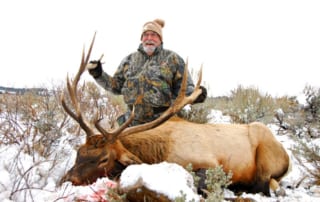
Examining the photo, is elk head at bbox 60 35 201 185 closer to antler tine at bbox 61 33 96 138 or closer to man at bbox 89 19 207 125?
antler tine at bbox 61 33 96 138

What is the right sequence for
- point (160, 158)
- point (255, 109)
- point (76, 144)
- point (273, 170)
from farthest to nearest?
point (255, 109)
point (76, 144)
point (273, 170)
point (160, 158)

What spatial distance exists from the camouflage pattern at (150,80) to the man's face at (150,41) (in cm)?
6

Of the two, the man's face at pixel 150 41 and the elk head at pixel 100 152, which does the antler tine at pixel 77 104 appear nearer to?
the elk head at pixel 100 152

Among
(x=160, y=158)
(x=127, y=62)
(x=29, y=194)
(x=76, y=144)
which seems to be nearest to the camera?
(x=29, y=194)

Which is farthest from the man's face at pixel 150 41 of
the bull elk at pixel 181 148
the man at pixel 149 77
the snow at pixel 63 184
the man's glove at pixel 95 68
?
the snow at pixel 63 184

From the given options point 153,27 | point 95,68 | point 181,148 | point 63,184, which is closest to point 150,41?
point 153,27

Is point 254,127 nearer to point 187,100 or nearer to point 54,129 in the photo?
point 187,100

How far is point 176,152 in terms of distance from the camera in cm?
399

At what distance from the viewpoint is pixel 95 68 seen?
5176 mm

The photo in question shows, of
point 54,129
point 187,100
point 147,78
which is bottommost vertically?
point 54,129

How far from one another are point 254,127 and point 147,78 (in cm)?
156

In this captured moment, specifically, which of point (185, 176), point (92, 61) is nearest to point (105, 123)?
point (92, 61)

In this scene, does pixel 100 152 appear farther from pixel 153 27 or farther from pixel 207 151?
pixel 153 27

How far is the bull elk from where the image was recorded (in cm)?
356
